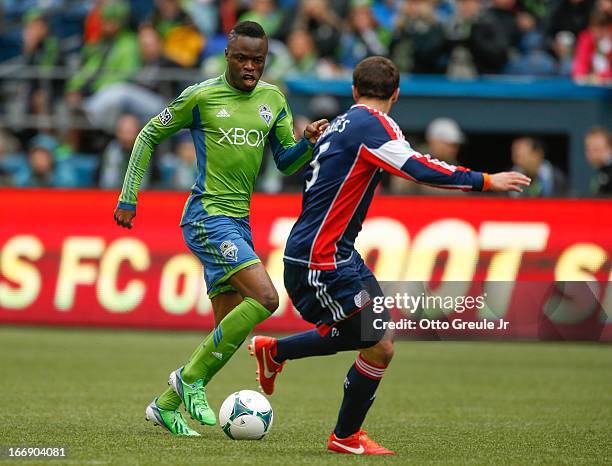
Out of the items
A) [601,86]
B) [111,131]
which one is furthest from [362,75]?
[111,131]

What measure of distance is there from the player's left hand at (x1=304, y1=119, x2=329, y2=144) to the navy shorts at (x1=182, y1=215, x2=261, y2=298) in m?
0.71

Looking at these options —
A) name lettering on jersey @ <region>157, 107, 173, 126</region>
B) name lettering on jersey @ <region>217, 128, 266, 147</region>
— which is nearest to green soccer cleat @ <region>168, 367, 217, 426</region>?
name lettering on jersey @ <region>217, 128, 266, 147</region>

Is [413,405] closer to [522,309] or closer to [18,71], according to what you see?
[522,309]

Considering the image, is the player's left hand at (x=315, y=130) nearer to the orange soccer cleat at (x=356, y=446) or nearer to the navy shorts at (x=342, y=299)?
the navy shorts at (x=342, y=299)

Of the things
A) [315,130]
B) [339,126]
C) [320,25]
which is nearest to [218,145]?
[315,130]

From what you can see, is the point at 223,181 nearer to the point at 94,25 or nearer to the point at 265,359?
the point at 265,359

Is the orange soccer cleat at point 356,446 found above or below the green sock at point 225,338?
below

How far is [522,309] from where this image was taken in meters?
7.58

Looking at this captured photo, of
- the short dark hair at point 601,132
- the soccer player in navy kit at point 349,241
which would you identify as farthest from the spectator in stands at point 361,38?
the soccer player in navy kit at point 349,241

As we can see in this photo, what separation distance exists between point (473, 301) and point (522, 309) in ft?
1.33

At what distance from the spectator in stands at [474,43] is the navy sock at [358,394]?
10.4 meters

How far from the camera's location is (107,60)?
60.8ft

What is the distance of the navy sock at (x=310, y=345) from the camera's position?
7.11 meters

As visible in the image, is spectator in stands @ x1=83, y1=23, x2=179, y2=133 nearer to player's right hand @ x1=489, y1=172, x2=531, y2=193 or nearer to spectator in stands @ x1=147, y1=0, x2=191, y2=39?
spectator in stands @ x1=147, y1=0, x2=191, y2=39
